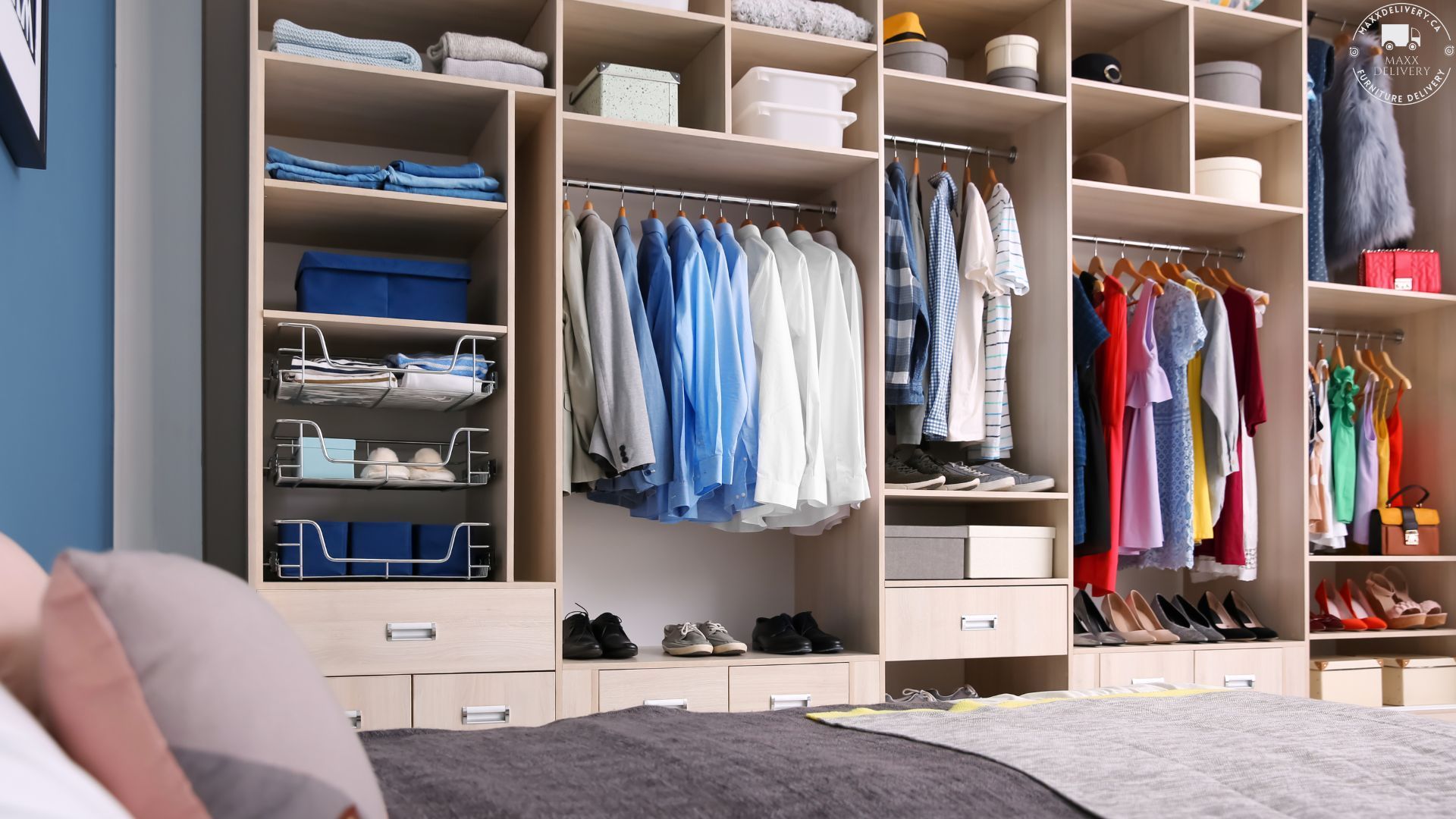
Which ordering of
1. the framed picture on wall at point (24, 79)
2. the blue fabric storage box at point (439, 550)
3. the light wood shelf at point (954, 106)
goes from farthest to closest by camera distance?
the light wood shelf at point (954, 106) → the blue fabric storage box at point (439, 550) → the framed picture on wall at point (24, 79)

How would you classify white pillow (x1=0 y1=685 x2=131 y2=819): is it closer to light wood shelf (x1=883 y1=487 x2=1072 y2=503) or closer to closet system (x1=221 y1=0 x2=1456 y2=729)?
closet system (x1=221 y1=0 x2=1456 y2=729)

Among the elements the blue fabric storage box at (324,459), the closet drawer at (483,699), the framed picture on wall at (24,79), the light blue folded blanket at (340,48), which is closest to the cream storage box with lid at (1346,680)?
the closet drawer at (483,699)

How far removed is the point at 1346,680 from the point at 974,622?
140 cm

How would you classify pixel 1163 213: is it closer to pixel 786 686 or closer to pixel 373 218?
pixel 786 686

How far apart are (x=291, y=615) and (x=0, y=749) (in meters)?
2.13

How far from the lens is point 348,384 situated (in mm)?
2746

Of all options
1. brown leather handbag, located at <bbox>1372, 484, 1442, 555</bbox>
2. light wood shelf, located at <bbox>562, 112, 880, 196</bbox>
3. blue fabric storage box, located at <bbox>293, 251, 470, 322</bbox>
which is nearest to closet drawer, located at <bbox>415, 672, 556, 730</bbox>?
blue fabric storage box, located at <bbox>293, 251, 470, 322</bbox>

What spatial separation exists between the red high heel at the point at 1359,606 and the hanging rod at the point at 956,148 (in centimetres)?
188

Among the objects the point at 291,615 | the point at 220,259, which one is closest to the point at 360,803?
the point at 291,615

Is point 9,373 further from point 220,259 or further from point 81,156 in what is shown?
point 220,259

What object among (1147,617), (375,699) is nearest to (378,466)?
(375,699)

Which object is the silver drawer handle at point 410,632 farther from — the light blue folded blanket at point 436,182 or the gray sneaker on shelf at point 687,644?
Result: the light blue folded blanket at point 436,182

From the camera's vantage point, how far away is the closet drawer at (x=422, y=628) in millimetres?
2617

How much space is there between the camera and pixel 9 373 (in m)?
1.52
